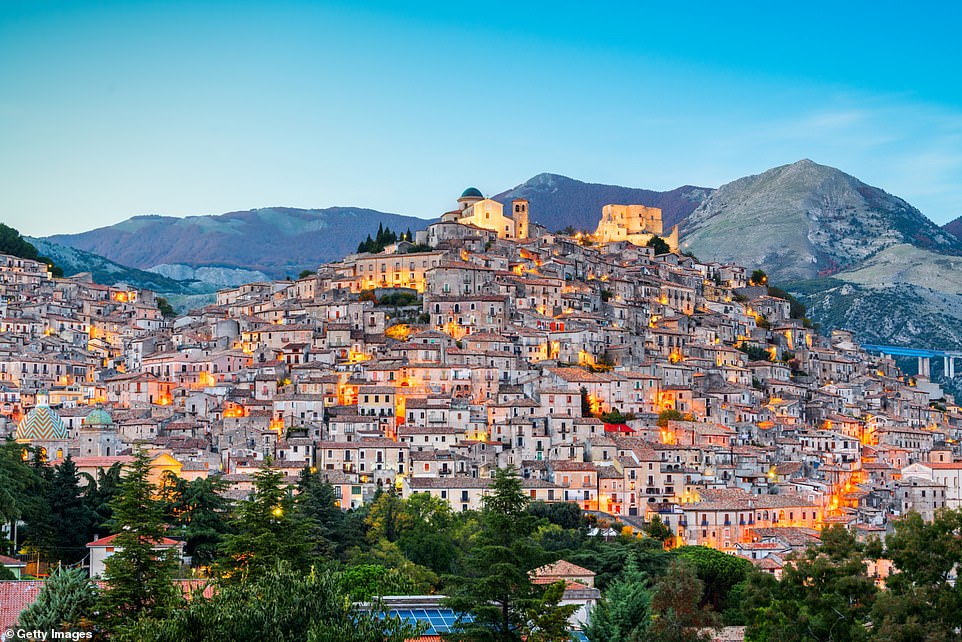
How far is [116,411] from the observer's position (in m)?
75.9

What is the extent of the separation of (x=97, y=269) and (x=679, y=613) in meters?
159

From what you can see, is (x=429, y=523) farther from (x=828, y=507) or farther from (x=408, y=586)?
(x=828, y=507)

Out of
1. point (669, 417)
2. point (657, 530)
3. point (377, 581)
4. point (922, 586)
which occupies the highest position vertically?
point (669, 417)

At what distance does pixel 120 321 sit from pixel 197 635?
83449mm

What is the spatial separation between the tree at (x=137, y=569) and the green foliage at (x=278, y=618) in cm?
167

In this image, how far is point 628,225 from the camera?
413 ft

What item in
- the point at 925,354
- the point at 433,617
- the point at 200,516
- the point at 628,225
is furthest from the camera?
the point at 925,354

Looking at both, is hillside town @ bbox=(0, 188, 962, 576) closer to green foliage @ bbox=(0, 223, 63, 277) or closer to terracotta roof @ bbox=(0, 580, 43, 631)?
green foliage @ bbox=(0, 223, 63, 277)

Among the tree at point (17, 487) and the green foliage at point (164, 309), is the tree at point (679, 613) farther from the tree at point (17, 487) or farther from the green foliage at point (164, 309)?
the green foliage at point (164, 309)

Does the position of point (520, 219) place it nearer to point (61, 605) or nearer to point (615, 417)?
point (615, 417)

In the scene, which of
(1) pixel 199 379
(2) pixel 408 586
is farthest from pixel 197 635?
(1) pixel 199 379

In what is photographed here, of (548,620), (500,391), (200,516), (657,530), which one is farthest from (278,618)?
→ (500,391)

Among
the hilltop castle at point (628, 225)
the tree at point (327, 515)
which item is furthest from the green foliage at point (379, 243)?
the tree at point (327, 515)

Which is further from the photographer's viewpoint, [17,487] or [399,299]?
[399,299]
